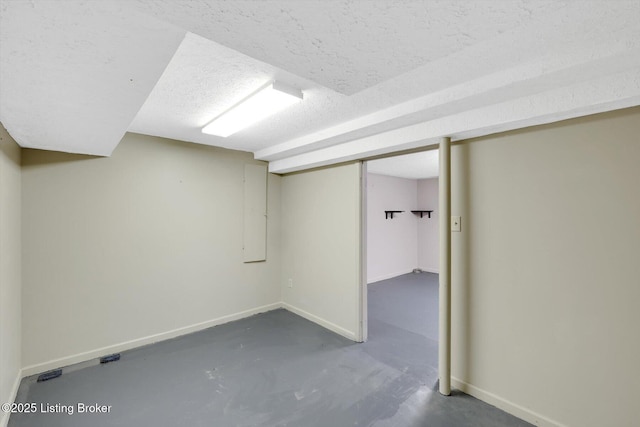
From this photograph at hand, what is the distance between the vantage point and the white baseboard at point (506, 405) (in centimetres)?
183

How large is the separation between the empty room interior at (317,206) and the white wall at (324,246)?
0.03 metres

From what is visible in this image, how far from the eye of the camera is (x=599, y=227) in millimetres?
1653

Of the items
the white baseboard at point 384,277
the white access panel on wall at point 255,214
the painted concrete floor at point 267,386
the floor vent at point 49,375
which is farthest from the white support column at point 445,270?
the white baseboard at point 384,277

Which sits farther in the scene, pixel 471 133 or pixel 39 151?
pixel 39 151

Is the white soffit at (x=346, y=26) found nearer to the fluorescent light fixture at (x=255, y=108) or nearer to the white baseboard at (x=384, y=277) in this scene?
the fluorescent light fixture at (x=255, y=108)

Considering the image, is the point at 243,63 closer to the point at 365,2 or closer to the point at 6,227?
the point at 365,2

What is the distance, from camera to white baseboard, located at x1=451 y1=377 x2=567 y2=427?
183 cm

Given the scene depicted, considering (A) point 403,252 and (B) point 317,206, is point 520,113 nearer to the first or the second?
(B) point 317,206

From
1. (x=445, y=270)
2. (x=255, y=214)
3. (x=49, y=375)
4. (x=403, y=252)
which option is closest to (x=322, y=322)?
(x=255, y=214)

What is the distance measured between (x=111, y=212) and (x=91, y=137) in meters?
1.00

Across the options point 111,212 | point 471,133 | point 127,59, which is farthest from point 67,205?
point 471,133

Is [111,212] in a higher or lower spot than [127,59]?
lower

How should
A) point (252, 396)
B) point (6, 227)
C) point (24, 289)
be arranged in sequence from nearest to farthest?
point (6, 227) → point (252, 396) → point (24, 289)

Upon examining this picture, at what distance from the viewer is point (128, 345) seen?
2.89 metres
